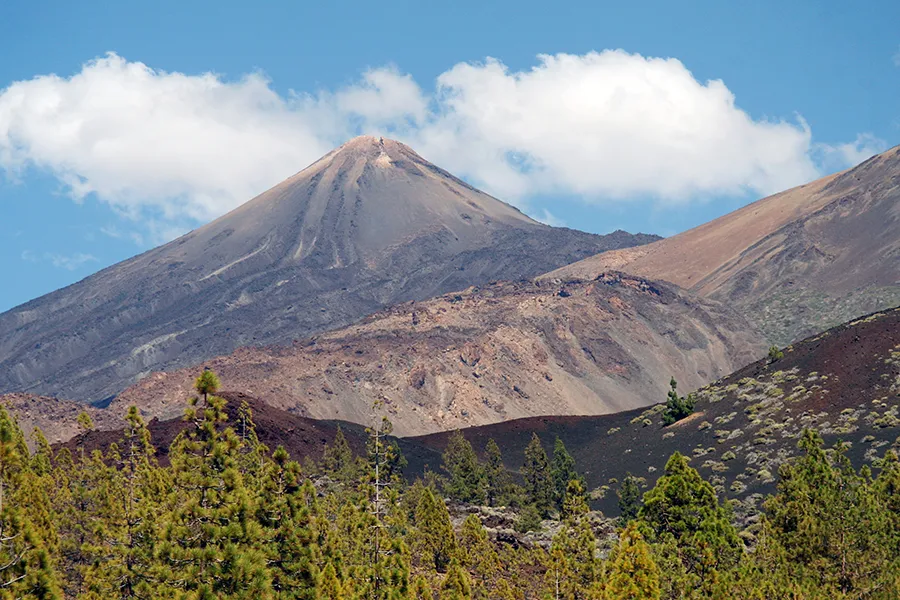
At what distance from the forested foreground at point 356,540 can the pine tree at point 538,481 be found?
761 inches

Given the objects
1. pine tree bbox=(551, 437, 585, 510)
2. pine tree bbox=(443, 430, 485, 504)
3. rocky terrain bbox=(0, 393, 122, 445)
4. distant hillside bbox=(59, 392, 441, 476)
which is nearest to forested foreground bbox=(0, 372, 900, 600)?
pine tree bbox=(443, 430, 485, 504)

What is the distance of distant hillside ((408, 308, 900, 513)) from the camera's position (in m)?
106

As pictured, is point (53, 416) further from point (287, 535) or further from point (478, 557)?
point (287, 535)

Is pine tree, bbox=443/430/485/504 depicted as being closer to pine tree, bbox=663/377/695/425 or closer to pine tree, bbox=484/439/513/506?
pine tree, bbox=484/439/513/506

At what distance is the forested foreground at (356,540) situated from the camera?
33219mm

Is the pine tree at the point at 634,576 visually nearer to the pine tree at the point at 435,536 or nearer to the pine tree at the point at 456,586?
the pine tree at the point at 456,586

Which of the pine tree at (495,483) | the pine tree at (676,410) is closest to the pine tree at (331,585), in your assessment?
the pine tree at (495,483)

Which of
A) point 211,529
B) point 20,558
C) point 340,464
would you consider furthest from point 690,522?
point 340,464

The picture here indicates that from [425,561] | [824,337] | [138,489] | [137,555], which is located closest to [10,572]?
[137,555]

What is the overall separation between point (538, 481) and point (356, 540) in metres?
51.7

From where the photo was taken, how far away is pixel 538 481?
105 metres

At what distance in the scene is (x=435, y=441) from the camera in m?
161

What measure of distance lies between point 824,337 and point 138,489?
10301cm

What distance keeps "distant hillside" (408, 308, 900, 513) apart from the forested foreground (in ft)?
97.2
